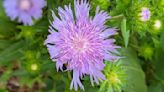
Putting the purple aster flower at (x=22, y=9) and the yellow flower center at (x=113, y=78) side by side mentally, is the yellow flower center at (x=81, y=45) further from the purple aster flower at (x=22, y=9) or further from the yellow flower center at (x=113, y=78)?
the purple aster flower at (x=22, y=9)

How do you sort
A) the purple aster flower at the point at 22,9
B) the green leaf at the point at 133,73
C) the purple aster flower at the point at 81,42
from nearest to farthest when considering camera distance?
the purple aster flower at the point at 81,42, the green leaf at the point at 133,73, the purple aster flower at the point at 22,9

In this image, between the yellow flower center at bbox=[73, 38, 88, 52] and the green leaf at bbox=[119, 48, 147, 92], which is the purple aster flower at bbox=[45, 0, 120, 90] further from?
the green leaf at bbox=[119, 48, 147, 92]

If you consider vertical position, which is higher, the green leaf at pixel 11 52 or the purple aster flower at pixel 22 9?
the purple aster flower at pixel 22 9

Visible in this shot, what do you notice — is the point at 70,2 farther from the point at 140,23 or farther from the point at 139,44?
the point at 139,44

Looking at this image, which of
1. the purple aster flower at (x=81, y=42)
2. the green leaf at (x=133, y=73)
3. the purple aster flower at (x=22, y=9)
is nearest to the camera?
the purple aster flower at (x=81, y=42)

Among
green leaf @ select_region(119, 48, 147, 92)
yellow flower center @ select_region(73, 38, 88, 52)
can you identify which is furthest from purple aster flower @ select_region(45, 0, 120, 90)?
green leaf @ select_region(119, 48, 147, 92)

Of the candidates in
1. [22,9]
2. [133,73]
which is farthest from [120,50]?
[22,9]

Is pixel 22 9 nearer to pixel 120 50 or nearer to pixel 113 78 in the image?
pixel 120 50

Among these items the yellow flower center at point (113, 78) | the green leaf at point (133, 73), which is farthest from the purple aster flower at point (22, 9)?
the yellow flower center at point (113, 78)
